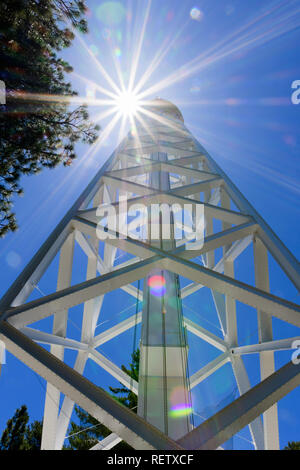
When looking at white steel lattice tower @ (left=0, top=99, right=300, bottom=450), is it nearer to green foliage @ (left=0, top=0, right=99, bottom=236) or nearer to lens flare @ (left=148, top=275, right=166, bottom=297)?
lens flare @ (left=148, top=275, right=166, bottom=297)

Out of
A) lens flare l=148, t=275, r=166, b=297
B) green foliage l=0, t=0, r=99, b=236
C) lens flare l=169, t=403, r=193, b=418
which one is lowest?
lens flare l=169, t=403, r=193, b=418

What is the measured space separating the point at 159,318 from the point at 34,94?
4.44m

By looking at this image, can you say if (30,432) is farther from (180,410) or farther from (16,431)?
(180,410)

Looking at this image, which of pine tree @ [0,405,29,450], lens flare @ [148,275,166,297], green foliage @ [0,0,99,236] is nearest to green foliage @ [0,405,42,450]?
pine tree @ [0,405,29,450]

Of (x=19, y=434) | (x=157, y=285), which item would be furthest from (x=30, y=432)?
(x=157, y=285)

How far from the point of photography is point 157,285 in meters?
3.65

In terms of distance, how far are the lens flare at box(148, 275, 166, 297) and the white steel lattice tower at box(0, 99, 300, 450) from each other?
12 millimetres

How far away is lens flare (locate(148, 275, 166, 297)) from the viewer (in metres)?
3.54

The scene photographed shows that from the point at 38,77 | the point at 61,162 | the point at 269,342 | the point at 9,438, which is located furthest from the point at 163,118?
the point at 9,438

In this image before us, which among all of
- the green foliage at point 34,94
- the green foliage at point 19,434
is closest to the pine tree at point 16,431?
the green foliage at point 19,434

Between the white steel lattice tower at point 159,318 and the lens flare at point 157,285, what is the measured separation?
1cm

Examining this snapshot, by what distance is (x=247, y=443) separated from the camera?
3873 millimetres

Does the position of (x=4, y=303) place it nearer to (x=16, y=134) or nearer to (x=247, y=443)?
(x=247, y=443)

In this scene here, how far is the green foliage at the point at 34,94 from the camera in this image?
5.11 metres
